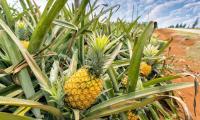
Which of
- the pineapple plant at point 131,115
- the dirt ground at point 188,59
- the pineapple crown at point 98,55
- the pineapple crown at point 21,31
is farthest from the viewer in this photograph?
the dirt ground at point 188,59

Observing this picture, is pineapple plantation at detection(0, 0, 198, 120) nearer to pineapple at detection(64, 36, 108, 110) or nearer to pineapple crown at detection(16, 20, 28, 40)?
pineapple at detection(64, 36, 108, 110)

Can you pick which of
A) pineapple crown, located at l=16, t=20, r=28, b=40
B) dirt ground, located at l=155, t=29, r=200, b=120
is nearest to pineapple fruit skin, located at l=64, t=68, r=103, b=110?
pineapple crown, located at l=16, t=20, r=28, b=40

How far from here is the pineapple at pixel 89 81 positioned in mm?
1720

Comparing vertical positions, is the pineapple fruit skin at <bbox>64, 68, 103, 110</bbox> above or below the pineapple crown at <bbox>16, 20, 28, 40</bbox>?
below

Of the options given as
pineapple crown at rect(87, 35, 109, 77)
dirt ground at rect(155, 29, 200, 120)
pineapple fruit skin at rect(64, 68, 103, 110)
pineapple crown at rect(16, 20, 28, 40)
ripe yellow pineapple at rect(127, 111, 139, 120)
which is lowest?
dirt ground at rect(155, 29, 200, 120)

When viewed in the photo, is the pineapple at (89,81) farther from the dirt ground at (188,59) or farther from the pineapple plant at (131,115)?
the dirt ground at (188,59)

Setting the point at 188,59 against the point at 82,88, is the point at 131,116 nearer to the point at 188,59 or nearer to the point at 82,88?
the point at 82,88

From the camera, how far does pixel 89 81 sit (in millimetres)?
1760

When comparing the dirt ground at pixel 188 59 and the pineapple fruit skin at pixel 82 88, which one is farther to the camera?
the dirt ground at pixel 188 59

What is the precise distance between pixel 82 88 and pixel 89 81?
49mm

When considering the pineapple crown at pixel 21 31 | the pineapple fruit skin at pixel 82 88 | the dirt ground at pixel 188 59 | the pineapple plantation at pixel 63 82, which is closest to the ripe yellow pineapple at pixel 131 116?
the pineapple plantation at pixel 63 82

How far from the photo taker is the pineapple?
1.72m

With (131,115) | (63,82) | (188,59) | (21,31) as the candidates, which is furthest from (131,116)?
(188,59)

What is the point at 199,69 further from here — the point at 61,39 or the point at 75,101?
the point at 75,101
